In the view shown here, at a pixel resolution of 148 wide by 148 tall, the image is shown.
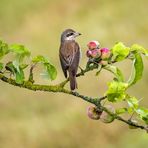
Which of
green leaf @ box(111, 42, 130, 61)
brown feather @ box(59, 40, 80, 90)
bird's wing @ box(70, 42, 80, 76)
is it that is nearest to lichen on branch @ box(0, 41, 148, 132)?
green leaf @ box(111, 42, 130, 61)

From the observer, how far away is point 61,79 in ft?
56.9

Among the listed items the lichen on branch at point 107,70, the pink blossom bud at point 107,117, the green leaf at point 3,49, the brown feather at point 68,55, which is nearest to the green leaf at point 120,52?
the lichen on branch at point 107,70

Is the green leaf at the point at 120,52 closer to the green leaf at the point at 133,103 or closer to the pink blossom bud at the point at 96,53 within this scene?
the pink blossom bud at the point at 96,53

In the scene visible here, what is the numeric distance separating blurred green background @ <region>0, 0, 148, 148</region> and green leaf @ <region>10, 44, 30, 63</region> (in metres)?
11.1

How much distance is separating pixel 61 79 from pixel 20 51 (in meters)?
13.3

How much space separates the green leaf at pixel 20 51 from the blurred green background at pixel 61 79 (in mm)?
11092

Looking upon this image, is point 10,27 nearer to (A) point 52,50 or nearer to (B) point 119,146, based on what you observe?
(A) point 52,50

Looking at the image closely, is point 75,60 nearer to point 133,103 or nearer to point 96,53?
point 96,53

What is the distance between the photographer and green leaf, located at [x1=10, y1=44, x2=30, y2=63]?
3992mm

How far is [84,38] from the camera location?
2045 centimetres

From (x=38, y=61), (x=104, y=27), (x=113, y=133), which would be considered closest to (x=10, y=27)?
(x=104, y=27)

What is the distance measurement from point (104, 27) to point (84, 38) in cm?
102

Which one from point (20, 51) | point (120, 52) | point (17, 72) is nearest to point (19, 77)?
point (17, 72)

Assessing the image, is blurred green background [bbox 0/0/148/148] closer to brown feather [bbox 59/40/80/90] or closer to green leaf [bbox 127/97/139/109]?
brown feather [bbox 59/40/80/90]
